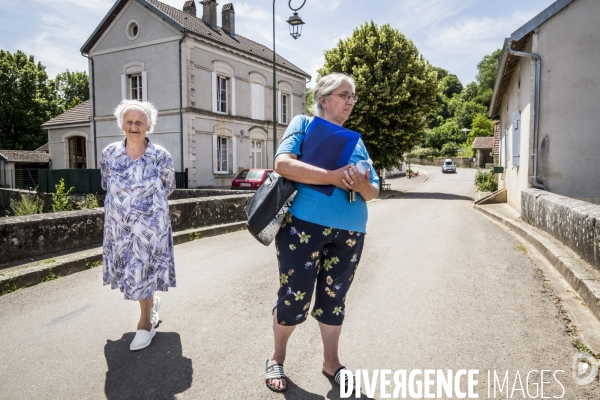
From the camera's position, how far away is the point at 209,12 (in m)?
24.8

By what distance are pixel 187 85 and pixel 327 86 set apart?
64.6 feet

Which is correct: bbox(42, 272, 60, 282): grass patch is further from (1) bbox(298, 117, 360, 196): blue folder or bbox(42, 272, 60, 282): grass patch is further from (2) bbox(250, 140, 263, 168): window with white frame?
(2) bbox(250, 140, 263, 168): window with white frame

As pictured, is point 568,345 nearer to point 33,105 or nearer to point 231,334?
point 231,334

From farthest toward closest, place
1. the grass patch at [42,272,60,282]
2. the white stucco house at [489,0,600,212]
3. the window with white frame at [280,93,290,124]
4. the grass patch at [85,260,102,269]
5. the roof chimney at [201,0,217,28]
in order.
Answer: the window with white frame at [280,93,290,124]
the roof chimney at [201,0,217,28]
the white stucco house at [489,0,600,212]
the grass patch at [85,260,102,269]
the grass patch at [42,272,60,282]

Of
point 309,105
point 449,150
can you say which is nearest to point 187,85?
point 309,105

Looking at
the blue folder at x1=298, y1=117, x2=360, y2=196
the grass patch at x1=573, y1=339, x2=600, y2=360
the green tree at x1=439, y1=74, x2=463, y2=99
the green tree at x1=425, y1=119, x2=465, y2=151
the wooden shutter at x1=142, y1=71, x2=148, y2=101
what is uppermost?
the green tree at x1=439, y1=74, x2=463, y2=99

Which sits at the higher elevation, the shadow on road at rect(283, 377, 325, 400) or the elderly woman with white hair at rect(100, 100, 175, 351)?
the elderly woman with white hair at rect(100, 100, 175, 351)

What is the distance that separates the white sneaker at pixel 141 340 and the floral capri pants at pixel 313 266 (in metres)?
1.25

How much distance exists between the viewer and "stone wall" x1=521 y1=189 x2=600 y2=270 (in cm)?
522

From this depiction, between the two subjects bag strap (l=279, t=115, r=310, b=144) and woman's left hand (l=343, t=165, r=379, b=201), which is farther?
bag strap (l=279, t=115, r=310, b=144)

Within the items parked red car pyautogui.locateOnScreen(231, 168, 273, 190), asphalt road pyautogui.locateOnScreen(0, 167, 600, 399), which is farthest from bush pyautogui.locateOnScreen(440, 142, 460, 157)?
asphalt road pyautogui.locateOnScreen(0, 167, 600, 399)

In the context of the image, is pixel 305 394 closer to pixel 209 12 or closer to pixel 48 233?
pixel 48 233

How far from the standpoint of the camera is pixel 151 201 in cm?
331

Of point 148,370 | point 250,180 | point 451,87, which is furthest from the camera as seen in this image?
point 451,87
